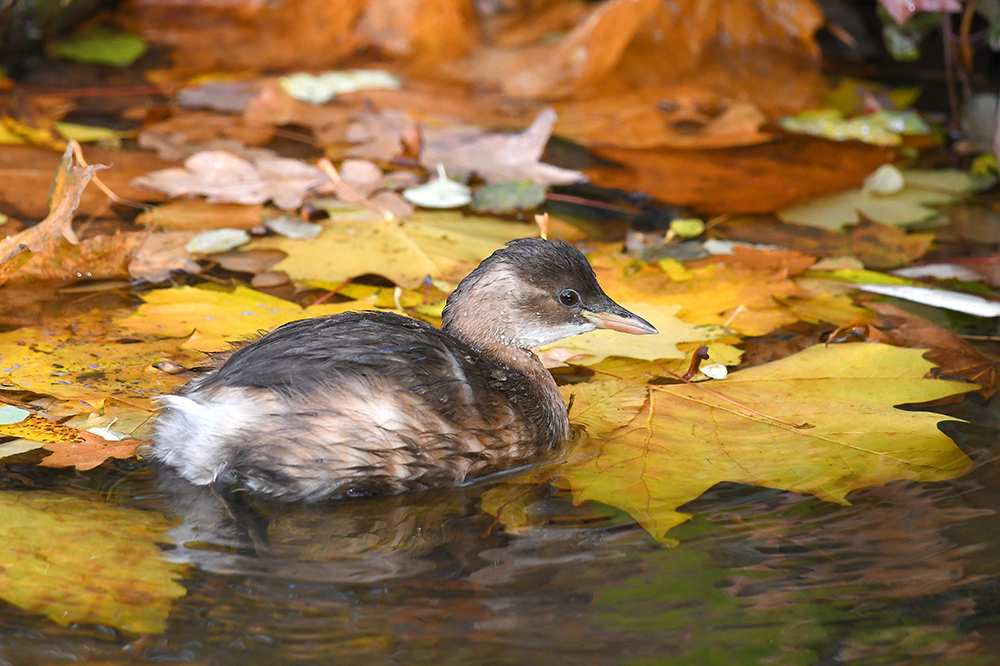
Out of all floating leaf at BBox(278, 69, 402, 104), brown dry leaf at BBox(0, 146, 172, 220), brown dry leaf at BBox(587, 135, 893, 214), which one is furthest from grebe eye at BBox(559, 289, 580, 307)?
floating leaf at BBox(278, 69, 402, 104)

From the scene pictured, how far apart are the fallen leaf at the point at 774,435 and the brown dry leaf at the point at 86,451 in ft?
4.41

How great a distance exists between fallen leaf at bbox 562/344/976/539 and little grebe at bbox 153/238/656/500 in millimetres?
259

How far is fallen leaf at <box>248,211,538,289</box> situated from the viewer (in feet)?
14.2

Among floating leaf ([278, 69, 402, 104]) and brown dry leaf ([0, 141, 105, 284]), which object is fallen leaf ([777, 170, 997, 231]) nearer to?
floating leaf ([278, 69, 402, 104])

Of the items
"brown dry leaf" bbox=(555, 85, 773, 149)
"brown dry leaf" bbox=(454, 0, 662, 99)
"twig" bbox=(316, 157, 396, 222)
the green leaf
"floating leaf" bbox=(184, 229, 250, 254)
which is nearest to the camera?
"floating leaf" bbox=(184, 229, 250, 254)

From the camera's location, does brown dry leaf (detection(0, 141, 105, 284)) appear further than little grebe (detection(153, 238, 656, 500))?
Yes

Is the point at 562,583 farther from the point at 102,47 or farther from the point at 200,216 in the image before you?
the point at 102,47

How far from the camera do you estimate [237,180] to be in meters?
4.98

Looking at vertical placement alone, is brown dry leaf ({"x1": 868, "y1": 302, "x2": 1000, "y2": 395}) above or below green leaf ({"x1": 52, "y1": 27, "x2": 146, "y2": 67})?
below

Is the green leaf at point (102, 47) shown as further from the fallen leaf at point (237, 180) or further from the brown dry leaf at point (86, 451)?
the brown dry leaf at point (86, 451)

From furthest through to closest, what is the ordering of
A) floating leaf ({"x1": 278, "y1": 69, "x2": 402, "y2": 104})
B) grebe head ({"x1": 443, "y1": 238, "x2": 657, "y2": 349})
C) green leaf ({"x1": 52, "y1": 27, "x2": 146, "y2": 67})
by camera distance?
green leaf ({"x1": 52, "y1": 27, "x2": 146, "y2": 67}) < floating leaf ({"x1": 278, "y1": 69, "x2": 402, "y2": 104}) < grebe head ({"x1": 443, "y1": 238, "x2": 657, "y2": 349})

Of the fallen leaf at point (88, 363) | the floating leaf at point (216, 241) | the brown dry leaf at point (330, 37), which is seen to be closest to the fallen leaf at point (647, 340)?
the fallen leaf at point (88, 363)

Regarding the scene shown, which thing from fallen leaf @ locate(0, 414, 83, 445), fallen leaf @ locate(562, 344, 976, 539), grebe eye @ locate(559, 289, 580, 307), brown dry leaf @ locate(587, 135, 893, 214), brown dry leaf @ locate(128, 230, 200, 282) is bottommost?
brown dry leaf @ locate(587, 135, 893, 214)

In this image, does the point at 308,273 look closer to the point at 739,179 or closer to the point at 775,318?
the point at 775,318
